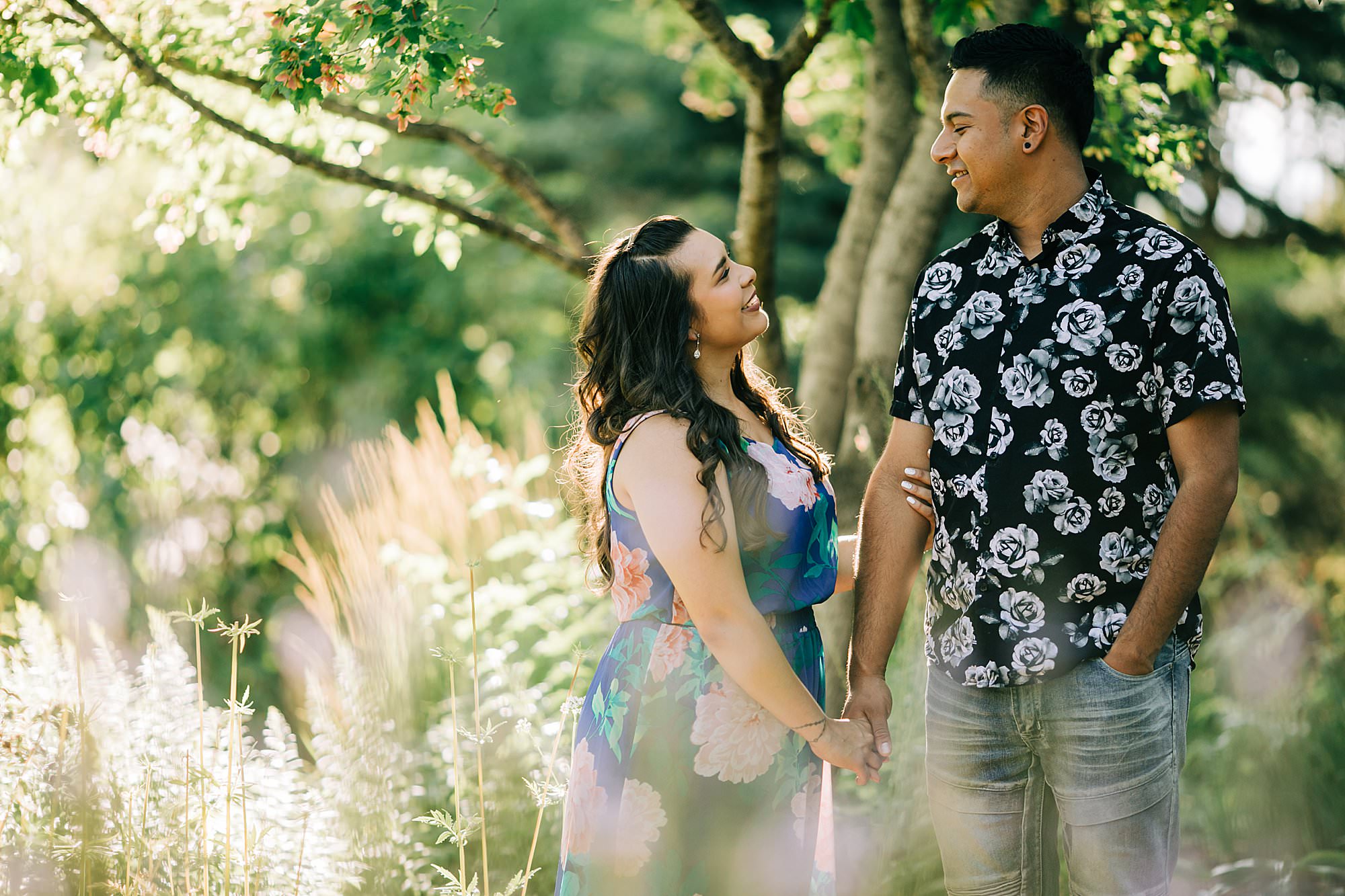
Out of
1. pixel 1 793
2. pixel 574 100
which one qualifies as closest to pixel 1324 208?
pixel 574 100

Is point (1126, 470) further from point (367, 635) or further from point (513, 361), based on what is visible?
point (513, 361)

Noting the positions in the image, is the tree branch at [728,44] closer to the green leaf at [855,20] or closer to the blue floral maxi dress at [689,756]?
the green leaf at [855,20]

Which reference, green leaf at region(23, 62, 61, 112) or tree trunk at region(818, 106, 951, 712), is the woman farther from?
green leaf at region(23, 62, 61, 112)

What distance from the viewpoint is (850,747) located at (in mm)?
2012

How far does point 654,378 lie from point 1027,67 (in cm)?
87

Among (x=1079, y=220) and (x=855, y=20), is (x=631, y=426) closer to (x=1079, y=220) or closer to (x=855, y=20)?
(x=1079, y=220)

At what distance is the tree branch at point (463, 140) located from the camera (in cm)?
309

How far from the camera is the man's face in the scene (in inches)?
81.0

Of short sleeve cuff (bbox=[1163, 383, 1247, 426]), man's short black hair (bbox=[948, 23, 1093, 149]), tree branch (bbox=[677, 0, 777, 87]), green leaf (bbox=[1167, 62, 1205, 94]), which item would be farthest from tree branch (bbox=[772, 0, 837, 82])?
short sleeve cuff (bbox=[1163, 383, 1247, 426])

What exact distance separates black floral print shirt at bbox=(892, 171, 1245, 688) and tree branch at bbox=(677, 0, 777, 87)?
1.41 meters

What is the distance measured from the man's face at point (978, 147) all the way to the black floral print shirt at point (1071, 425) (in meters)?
0.12

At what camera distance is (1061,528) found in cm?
195

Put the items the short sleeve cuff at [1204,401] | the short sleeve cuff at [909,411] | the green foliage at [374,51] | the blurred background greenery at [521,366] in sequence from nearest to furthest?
the short sleeve cuff at [1204,401] → the short sleeve cuff at [909,411] → the green foliage at [374,51] → the blurred background greenery at [521,366]

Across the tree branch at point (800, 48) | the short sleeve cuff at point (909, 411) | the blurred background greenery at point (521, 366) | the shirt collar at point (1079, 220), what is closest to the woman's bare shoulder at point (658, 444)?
the short sleeve cuff at point (909, 411)
